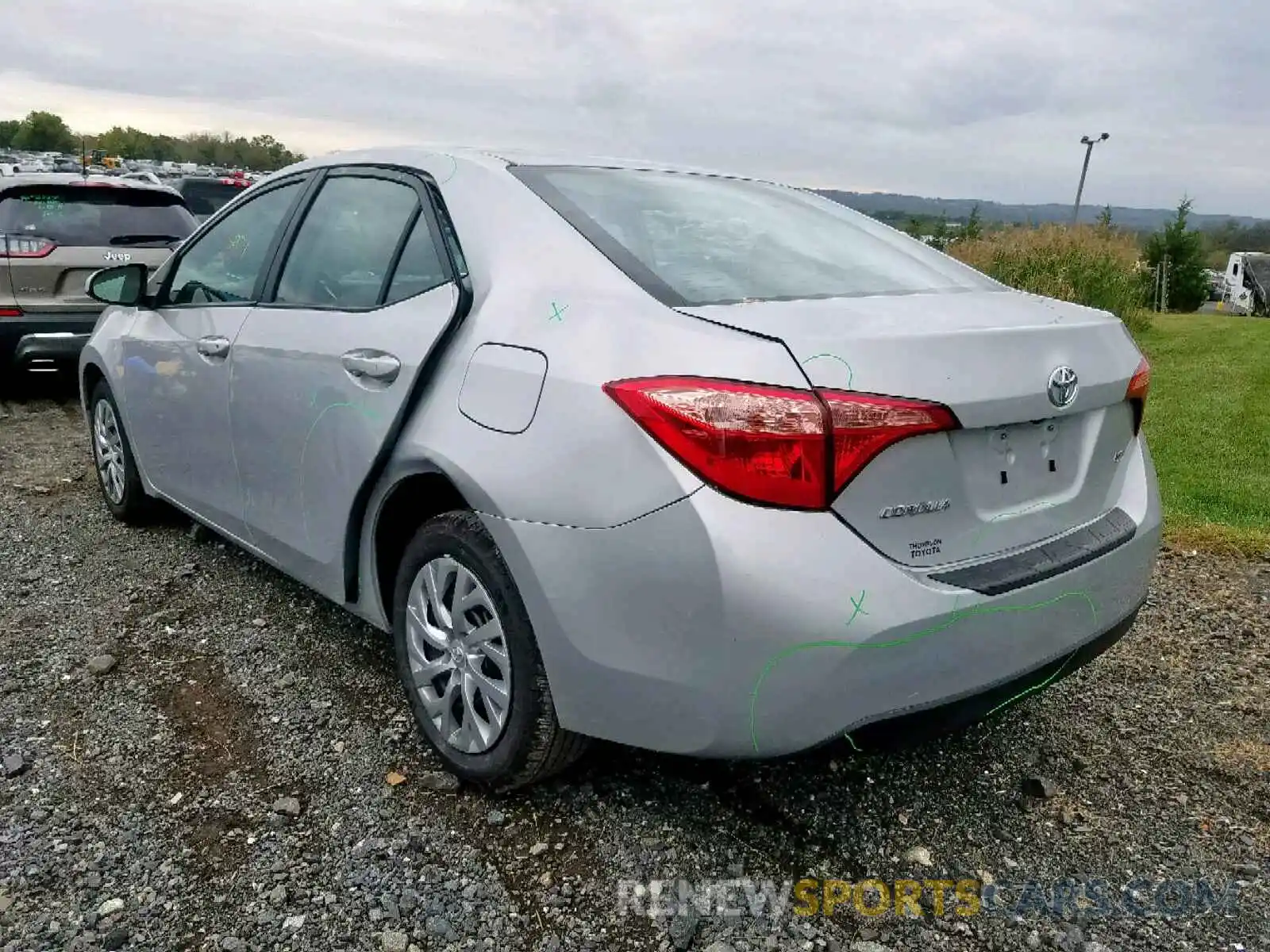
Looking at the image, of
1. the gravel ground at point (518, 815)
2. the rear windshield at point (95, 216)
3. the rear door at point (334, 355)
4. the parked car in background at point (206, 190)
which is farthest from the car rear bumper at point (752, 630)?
the parked car in background at point (206, 190)

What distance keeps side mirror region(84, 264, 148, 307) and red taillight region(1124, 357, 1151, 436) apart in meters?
3.55

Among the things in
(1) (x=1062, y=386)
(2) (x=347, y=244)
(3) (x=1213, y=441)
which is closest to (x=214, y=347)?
(2) (x=347, y=244)

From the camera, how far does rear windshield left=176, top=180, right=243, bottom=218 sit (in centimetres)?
1706

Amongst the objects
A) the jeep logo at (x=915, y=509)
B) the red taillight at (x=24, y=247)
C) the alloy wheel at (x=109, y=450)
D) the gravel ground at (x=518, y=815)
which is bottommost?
the gravel ground at (x=518, y=815)

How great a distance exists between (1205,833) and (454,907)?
1.83m

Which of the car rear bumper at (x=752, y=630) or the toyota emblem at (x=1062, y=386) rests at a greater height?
the toyota emblem at (x=1062, y=386)

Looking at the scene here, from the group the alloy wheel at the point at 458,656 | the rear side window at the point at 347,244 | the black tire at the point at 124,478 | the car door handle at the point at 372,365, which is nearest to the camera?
the alloy wheel at the point at 458,656

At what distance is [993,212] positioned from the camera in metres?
18.8

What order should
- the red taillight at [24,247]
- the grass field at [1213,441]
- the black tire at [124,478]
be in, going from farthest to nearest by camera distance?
the red taillight at [24,247]
the grass field at [1213,441]
the black tire at [124,478]

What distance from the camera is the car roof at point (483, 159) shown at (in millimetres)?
2859

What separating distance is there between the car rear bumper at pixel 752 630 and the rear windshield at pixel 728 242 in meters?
0.56

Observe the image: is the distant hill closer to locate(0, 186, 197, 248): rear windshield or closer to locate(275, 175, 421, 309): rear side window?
locate(275, 175, 421, 309): rear side window

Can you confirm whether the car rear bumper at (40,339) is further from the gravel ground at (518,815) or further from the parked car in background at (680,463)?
the parked car in background at (680,463)

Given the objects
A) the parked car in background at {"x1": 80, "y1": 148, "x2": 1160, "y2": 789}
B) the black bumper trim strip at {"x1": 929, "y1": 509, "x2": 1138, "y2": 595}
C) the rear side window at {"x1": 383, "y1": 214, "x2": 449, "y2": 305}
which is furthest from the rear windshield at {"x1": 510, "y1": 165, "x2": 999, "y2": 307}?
the black bumper trim strip at {"x1": 929, "y1": 509, "x2": 1138, "y2": 595}
